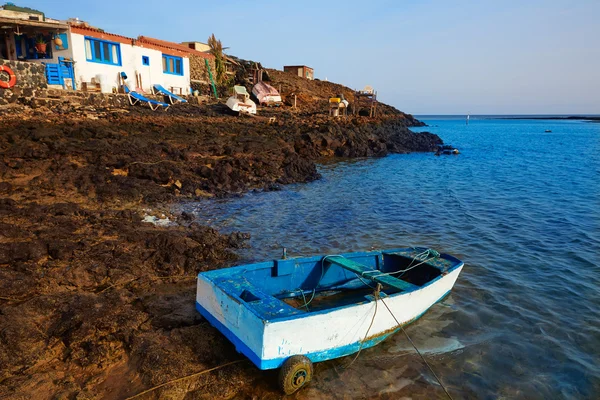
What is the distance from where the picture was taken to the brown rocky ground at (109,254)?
14.6 ft

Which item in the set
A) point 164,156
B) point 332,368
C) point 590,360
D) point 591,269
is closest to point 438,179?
point 591,269

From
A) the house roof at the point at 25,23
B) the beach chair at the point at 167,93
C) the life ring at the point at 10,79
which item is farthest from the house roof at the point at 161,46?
the life ring at the point at 10,79

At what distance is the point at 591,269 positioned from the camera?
353 inches

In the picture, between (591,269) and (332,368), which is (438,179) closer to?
(591,269)

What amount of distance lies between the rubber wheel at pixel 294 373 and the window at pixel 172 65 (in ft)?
95.4

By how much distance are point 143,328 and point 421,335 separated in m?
4.31

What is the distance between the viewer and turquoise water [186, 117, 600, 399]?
5.19 m

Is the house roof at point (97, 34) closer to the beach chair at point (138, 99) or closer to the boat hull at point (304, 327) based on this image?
the beach chair at point (138, 99)

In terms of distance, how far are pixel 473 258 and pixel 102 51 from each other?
2441 centimetres

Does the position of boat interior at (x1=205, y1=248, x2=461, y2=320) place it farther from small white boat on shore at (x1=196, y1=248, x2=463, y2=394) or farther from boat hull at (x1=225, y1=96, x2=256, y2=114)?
boat hull at (x1=225, y1=96, x2=256, y2=114)

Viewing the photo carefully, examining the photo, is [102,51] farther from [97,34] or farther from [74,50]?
[74,50]

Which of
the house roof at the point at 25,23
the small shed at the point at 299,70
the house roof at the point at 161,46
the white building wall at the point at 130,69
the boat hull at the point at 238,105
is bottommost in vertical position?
the boat hull at the point at 238,105

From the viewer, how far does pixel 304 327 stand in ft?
14.3

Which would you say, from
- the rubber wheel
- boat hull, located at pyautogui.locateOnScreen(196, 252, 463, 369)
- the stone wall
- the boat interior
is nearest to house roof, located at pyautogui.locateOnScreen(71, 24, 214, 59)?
the stone wall
